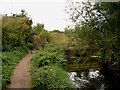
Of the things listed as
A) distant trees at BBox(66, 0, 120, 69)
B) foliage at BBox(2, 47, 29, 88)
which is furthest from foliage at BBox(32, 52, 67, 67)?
distant trees at BBox(66, 0, 120, 69)

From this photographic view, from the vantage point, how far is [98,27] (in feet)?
6.36

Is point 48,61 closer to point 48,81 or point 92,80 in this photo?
point 48,81

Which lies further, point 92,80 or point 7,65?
point 7,65

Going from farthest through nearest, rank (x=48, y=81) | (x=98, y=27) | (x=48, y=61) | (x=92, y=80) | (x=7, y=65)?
(x=48, y=61), (x=7, y=65), (x=92, y=80), (x=48, y=81), (x=98, y=27)

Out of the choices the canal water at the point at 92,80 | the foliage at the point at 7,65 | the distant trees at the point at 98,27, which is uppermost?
the distant trees at the point at 98,27

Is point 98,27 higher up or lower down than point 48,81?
higher up

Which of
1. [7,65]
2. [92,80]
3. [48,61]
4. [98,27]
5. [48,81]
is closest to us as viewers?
[98,27]

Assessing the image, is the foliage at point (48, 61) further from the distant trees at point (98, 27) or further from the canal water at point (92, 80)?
the distant trees at point (98, 27)

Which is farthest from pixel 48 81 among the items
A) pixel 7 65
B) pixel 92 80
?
pixel 7 65

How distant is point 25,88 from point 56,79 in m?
0.79

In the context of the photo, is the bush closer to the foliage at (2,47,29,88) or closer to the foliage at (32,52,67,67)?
the foliage at (2,47,29,88)

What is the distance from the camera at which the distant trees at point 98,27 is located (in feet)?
5.34

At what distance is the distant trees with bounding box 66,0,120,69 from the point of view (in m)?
1.63

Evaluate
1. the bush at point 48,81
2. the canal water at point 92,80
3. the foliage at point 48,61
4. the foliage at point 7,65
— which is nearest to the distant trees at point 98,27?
the canal water at point 92,80
